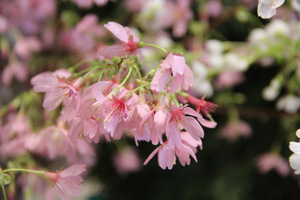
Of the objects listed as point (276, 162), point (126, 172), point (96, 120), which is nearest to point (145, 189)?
point (126, 172)

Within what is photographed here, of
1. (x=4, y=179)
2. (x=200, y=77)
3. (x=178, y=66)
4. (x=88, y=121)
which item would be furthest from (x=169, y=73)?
(x=200, y=77)

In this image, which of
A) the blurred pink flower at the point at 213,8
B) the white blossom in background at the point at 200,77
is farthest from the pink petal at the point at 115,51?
the blurred pink flower at the point at 213,8

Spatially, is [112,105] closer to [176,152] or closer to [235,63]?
[176,152]

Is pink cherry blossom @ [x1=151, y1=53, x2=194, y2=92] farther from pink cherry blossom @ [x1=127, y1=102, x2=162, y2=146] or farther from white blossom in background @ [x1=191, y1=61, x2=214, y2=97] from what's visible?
white blossom in background @ [x1=191, y1=61, x2=214, y2=97]

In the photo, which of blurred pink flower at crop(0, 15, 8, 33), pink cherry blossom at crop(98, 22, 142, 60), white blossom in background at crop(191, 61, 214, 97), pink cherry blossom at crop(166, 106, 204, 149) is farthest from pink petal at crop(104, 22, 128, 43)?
blurred pink flower at crop(0, 15, 8, 33)

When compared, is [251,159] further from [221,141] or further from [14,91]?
[14,91]

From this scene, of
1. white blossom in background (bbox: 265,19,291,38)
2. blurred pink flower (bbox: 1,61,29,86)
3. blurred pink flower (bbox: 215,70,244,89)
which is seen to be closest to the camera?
white blossom in background (bbox: 265,19,291,38)

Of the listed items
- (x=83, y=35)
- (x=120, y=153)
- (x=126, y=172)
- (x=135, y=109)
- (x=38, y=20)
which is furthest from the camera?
(x=126, y=172)

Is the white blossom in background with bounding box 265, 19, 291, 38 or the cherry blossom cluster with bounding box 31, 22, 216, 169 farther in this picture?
the white blossom in background with bounding box 265, 19, 291, 38

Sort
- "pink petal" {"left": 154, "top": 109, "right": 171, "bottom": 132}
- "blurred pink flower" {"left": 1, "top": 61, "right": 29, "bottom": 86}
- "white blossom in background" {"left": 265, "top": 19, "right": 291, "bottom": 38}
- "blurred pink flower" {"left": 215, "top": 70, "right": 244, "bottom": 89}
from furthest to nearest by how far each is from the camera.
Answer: "blurred pink flower" {"left": 215, "top": 70, "right": 244, "bottom": 89} < "blurred pink flower" {"left": 1, "top": 61, "right": 29, "bottom": 86} < "white blossom in background" {"left": 265, "top": 19, "right": 291, "bottom": 38} < "pink petal" {"left": 154, "top": 109, "right": 171, "bottom": 132}
